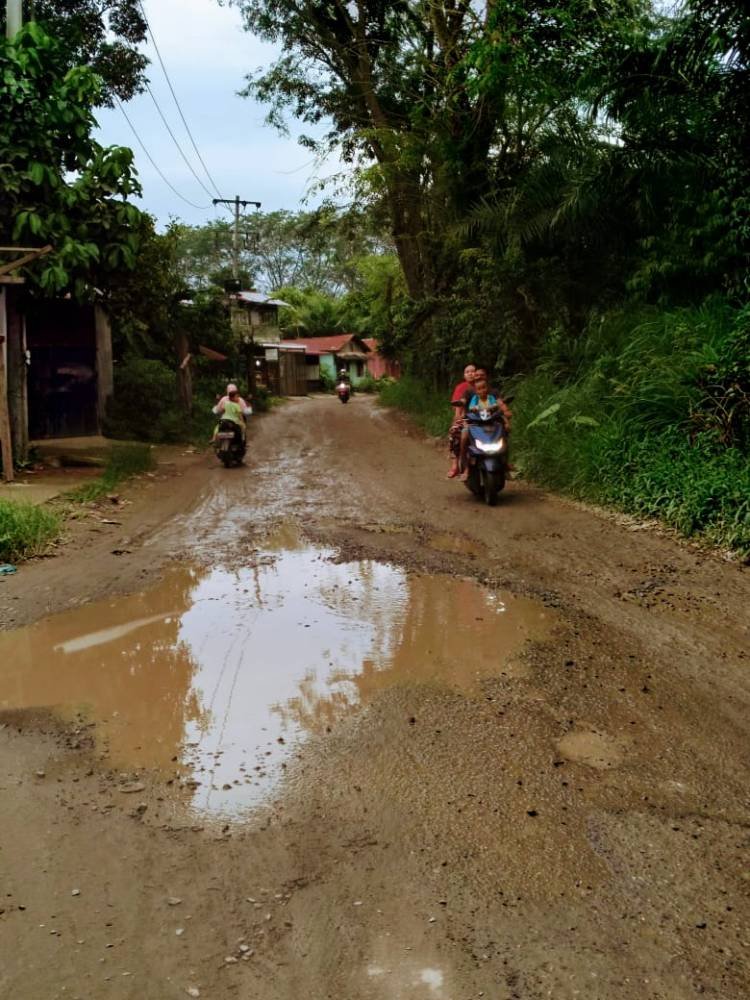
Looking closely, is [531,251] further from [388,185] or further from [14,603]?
[14,603]

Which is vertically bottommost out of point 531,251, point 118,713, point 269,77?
point 118,713

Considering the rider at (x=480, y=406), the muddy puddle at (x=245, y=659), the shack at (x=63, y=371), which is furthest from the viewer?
the shack at (x=63, y=371)

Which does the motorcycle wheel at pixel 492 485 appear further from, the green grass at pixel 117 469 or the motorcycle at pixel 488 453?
the green grass at pixel 117 469

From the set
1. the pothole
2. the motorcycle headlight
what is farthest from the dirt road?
the motorcycle headlight

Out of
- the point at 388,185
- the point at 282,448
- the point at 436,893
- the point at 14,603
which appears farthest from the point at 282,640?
the point at 388,185

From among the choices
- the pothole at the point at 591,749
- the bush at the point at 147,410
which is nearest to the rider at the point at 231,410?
the bush at the point at 147,410

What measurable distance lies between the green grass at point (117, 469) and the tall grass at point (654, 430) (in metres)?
5.74

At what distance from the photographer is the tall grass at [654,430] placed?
284 inches

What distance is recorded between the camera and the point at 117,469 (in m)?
12.2

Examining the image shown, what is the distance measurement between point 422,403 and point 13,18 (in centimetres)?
1361

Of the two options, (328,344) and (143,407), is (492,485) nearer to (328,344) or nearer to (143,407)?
(143,407)

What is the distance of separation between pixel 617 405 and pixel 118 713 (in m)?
7.51

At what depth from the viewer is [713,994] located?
2078mm

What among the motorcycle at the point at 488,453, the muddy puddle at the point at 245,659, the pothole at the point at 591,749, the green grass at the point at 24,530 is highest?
the motorcycle at the point at 488,453
